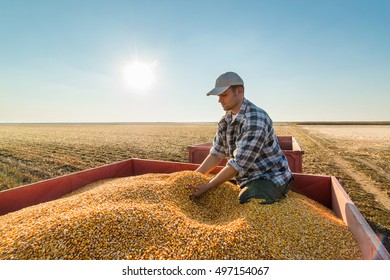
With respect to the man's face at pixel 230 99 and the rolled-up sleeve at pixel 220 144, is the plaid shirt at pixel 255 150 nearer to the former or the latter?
the man's face at pixel 230 99

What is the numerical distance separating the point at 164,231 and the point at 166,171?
7.67 feet

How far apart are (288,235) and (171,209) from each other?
3.72 feet

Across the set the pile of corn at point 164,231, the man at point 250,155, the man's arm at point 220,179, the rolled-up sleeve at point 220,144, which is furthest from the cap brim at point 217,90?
the pile of corn at point 164,231

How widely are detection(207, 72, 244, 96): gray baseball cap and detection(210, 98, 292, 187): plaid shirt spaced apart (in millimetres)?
311

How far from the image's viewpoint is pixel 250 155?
2877 mm

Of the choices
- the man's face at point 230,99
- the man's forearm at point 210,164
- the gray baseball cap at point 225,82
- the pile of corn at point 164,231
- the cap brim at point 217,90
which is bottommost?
the pile of corn at point 164,231

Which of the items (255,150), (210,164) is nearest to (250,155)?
Result: (255,150)

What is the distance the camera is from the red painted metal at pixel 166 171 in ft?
6.57

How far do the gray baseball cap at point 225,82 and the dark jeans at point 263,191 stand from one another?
118cm

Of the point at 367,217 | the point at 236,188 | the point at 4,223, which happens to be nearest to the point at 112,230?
the point at 4,223

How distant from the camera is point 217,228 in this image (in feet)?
7.24

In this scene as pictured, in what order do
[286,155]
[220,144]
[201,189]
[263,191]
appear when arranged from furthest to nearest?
[286,155], [220,144], [201,189], [263,191]

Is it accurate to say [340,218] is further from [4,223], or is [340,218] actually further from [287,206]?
[4,223]

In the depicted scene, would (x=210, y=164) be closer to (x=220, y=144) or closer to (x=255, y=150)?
(x=220, y=144)
